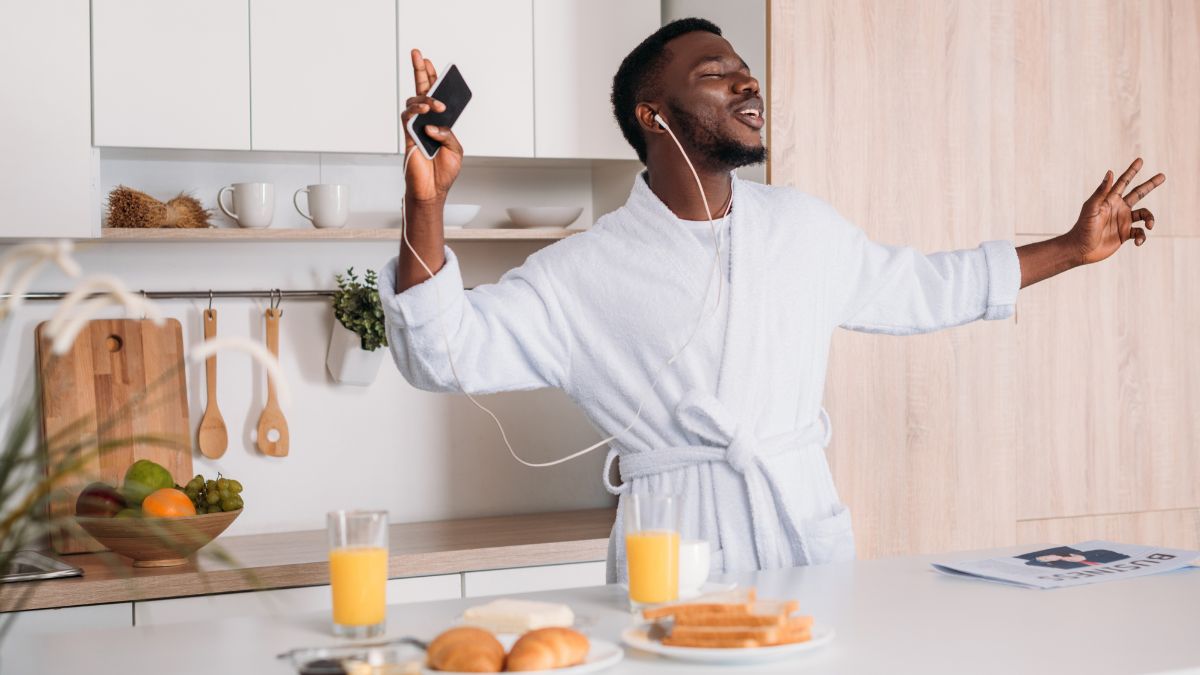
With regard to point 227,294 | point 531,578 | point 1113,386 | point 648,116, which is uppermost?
point 648,116

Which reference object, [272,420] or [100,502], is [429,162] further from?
[272,420]

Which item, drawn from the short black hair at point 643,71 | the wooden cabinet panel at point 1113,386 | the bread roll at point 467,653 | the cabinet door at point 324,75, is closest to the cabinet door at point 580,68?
the cabinet door at point 324,75

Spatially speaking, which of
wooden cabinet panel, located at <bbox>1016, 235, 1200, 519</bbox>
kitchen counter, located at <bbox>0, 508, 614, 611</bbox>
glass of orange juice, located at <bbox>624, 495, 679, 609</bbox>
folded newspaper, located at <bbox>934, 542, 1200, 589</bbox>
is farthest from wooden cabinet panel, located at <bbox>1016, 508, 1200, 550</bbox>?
glass of orange juice, located at <bbox>624, 495, 679, 609</bbox>

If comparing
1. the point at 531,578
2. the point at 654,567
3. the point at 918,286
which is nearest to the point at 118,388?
the point at 531,578

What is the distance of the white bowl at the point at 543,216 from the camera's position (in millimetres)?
2992

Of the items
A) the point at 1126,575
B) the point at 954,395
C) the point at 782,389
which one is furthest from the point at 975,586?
the point at 954,395

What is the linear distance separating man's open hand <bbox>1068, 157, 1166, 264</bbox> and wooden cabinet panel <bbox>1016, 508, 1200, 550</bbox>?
3.43 ft

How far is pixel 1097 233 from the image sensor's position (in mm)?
2092

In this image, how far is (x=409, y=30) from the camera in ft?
9.10

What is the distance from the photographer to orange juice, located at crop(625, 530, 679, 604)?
1.35m

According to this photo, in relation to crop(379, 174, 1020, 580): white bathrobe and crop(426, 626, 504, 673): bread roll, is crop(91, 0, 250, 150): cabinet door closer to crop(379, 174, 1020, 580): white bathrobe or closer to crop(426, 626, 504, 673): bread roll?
crop(379, 174, 1020, 580): white bathrobe

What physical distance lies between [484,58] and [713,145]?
0.97 metres

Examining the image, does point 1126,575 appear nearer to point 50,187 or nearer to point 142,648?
point 142,648

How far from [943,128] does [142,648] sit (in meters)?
2.14
